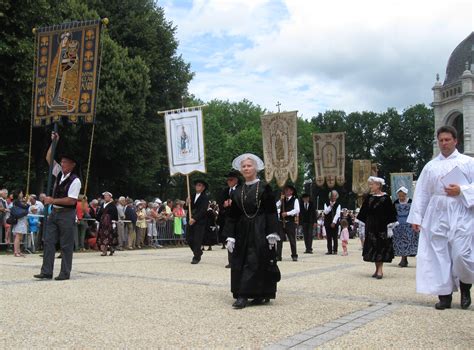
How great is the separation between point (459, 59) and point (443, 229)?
2487 inches

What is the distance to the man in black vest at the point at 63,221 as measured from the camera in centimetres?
913

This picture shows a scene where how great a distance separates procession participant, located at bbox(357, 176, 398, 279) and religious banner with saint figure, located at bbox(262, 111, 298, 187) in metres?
9.68

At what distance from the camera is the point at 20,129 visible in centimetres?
2631

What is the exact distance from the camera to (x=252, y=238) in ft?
22.9

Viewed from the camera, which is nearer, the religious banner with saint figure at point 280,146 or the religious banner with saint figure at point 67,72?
the religious banner with saint figure at point 67,72

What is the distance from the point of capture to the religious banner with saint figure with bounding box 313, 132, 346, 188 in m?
25.9

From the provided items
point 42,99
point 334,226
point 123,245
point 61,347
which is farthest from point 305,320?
point 123,245

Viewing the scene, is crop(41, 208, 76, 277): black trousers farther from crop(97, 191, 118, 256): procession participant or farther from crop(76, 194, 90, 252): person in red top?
crop(76, 194, 90, 252): person in red top

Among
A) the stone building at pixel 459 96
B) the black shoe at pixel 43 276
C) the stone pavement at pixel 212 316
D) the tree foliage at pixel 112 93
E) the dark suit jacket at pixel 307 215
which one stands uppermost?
the stone building at pixel 459 96

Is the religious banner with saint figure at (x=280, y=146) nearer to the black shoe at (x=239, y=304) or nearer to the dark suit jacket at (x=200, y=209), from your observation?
the dark suit jacket at (x=200, y=209)

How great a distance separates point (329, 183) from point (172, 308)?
20447 mm

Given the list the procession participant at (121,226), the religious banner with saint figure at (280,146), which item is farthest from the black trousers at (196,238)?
the religious banner with saint figure at (280,146)

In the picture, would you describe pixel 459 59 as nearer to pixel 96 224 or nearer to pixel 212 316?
pixel 96 224

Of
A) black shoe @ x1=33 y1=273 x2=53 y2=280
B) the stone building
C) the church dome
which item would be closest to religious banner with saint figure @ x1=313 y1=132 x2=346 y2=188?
black shoe @ x1=33 y1=273 x2=53 y2=280
